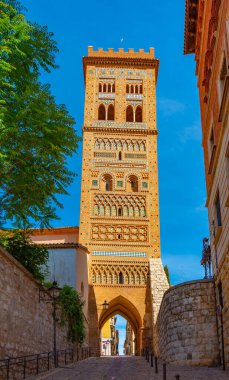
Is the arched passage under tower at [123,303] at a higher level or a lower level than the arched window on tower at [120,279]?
lower

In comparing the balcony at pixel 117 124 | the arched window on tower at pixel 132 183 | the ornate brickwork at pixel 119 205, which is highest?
the balcony at pixel 117 124

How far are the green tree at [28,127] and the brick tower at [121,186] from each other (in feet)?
57.4

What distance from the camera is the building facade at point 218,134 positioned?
402 inches

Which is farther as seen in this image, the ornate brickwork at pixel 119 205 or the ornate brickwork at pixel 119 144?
the ornate brickwork at pixel 119 144

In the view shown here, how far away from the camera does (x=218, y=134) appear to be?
1162cm

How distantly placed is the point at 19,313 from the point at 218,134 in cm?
674

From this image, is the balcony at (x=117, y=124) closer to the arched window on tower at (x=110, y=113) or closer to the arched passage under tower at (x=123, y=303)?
the arched window on tower at (x=110, y=113)

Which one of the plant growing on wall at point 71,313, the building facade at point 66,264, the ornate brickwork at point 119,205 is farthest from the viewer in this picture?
the ornate brickwork at point 119,205

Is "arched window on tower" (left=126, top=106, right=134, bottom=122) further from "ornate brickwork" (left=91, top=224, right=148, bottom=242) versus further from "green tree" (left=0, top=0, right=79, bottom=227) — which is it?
"green tree" (left=0, top=0, right=79, bottom=227)

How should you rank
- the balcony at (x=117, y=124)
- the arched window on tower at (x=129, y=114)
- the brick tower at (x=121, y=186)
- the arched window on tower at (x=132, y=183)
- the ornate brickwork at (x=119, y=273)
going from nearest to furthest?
the brick tower at (x=121, y=186) < the ornate brickwork at (x=119, y=273) < the arched window on tower at (x=132, y=183) < the balcony at (x=117, y=124) < the arched window on tower at (x=129, y=114)

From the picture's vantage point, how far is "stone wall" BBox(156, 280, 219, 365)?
12.7 meters

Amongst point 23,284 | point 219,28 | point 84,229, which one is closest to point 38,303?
point 23,284

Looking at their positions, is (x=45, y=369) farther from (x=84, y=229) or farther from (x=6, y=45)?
(x=84, y=229)

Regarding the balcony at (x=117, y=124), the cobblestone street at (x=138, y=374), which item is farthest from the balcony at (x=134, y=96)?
the cobblestone street at (x=138, y=374)
